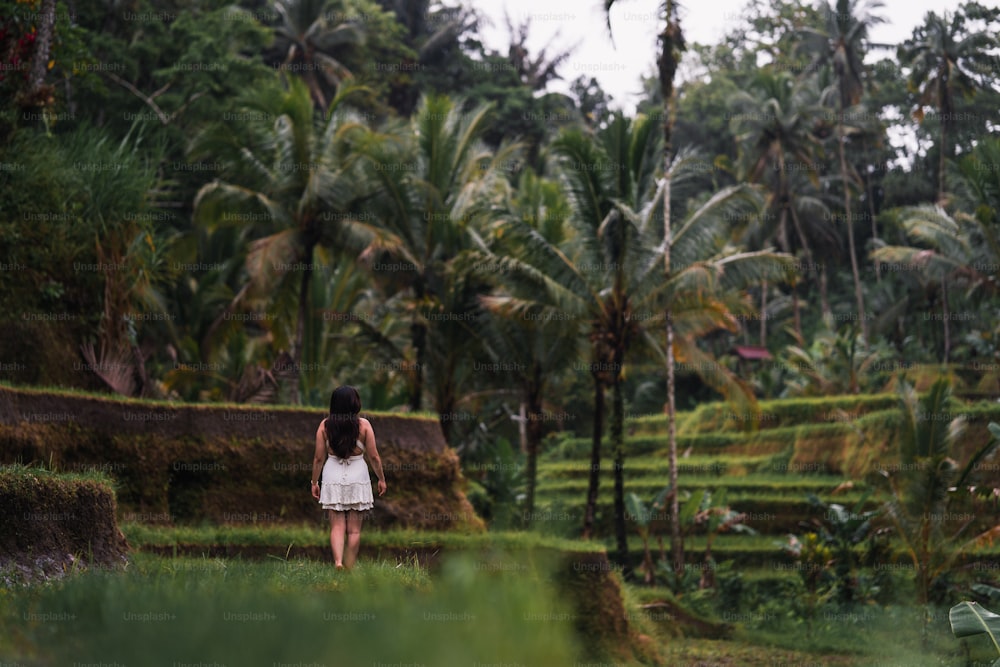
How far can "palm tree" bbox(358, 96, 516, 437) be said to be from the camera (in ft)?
70.2

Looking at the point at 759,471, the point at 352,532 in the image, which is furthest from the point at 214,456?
the point at 759,471

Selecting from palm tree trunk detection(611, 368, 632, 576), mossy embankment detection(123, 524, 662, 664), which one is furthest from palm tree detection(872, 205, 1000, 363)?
mossy embankment detection(123, 524, 662, 664)

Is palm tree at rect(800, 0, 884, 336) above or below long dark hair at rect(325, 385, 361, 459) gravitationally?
above

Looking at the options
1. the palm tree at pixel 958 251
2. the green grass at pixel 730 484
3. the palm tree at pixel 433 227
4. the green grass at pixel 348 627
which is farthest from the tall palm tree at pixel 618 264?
the green grass at pixel 348 627

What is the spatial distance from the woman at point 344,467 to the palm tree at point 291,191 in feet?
41.6

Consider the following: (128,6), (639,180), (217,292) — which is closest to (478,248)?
(639,180)

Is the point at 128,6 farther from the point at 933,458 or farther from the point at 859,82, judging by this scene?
the point at 859,82

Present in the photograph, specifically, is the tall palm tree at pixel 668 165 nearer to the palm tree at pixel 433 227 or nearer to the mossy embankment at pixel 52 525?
the palm tree at pixel 433 227

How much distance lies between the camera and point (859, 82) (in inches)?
1566

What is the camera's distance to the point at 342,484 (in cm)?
716

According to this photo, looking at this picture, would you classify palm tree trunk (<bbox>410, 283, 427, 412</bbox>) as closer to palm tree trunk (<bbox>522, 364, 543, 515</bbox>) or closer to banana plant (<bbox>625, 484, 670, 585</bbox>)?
palm tree trunk (<bbox>522, 364, 543, 515</bbox>)

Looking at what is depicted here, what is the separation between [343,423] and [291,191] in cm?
1431

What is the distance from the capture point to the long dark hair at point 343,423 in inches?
277

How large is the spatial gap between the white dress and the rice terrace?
0.02 m
